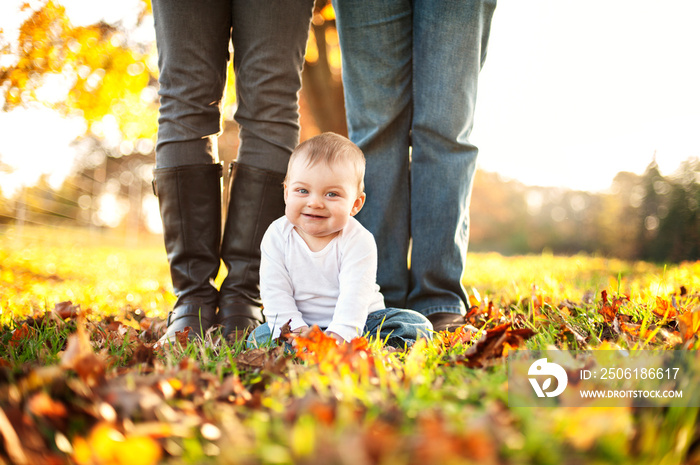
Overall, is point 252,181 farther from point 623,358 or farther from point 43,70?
point 43,70

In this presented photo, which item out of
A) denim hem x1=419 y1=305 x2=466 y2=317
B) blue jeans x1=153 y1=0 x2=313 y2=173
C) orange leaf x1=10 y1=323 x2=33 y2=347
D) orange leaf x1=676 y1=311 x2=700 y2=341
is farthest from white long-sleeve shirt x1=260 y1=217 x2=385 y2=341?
orange leaf x1=676 y1=311 x2=700 y2=341

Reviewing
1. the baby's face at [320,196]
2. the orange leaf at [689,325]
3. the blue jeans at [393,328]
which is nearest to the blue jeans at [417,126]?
the blue jeans at [393,328]

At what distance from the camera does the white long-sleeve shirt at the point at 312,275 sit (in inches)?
63.3

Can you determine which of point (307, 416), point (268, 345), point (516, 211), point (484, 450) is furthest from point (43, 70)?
point (516, 211)

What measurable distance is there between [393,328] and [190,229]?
2.92 ft

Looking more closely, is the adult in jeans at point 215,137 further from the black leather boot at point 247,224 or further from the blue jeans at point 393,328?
the blue jeans at point 393,328

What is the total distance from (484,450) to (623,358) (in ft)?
2.03

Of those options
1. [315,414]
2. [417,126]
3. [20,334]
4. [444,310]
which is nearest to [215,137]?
[417,126]

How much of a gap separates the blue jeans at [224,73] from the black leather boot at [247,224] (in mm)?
63

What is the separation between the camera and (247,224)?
6.22 ft

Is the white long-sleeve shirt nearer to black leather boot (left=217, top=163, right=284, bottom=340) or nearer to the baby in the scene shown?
the baby

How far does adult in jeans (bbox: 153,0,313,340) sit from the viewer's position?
69.8 inches

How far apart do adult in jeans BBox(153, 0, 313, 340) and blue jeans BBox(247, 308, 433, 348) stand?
0.17 meters

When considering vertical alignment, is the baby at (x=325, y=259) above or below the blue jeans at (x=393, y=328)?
above
